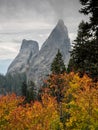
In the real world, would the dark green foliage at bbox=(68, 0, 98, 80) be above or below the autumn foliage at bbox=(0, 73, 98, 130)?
above

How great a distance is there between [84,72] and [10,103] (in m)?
19.8

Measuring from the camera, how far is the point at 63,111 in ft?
136

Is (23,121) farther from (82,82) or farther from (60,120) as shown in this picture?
(82,82)

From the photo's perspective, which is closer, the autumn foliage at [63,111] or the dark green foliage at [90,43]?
the dark green foliage at [90,43]

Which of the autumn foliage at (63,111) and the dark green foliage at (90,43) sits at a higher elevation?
the dark green foliage at (90,43)

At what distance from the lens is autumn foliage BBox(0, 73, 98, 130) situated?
35.8 meters

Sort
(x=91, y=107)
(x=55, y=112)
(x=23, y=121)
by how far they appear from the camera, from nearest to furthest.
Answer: (x=91, y=107)
(x=55, y=112)
(x=23, y=121)

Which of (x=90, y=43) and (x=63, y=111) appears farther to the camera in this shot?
(x=63, y=111)

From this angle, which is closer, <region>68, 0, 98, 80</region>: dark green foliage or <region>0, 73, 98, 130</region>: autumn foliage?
<region>68, 0, 98, 80</region>: dark green foliage

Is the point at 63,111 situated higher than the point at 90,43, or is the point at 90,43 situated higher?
the point at 90,43

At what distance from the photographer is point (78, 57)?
102 feet

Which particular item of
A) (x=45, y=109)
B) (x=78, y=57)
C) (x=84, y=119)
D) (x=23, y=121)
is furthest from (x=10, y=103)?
(x=78, y=57)

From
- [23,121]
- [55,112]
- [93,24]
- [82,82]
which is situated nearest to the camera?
[93,24]

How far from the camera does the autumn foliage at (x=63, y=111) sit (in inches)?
1409
